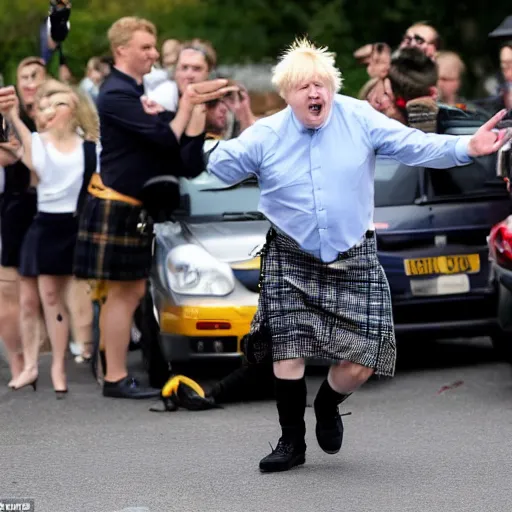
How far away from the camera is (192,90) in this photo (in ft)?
27.7

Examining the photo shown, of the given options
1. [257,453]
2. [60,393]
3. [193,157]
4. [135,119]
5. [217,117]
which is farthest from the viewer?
[217,117]

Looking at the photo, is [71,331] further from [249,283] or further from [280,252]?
[280,252]

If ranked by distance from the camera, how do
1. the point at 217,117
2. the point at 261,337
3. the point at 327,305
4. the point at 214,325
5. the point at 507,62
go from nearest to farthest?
the point at 327,305 < the point at 261,337 < the point at 214,325 < the point at 217,117 < the point at 507,62

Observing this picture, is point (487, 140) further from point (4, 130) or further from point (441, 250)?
point (4, 130)

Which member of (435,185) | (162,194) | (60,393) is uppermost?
(162,194)

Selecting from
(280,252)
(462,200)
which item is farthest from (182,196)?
(280,252)

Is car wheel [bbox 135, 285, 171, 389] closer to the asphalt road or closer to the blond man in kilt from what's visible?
the asphalt road

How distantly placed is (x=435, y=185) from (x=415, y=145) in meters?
3.36

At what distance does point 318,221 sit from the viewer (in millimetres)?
7109

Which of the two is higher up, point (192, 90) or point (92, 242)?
point (192, 90)

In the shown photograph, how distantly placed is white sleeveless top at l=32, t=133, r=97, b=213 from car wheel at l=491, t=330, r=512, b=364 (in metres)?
2.74

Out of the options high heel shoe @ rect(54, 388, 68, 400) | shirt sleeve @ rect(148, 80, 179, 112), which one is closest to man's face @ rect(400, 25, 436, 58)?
shirt sleeve @ rect(148, 80, 179, 112)

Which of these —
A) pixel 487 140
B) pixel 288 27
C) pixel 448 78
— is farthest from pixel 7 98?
pixel 288 27

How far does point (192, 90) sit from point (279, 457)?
7.03 feet
